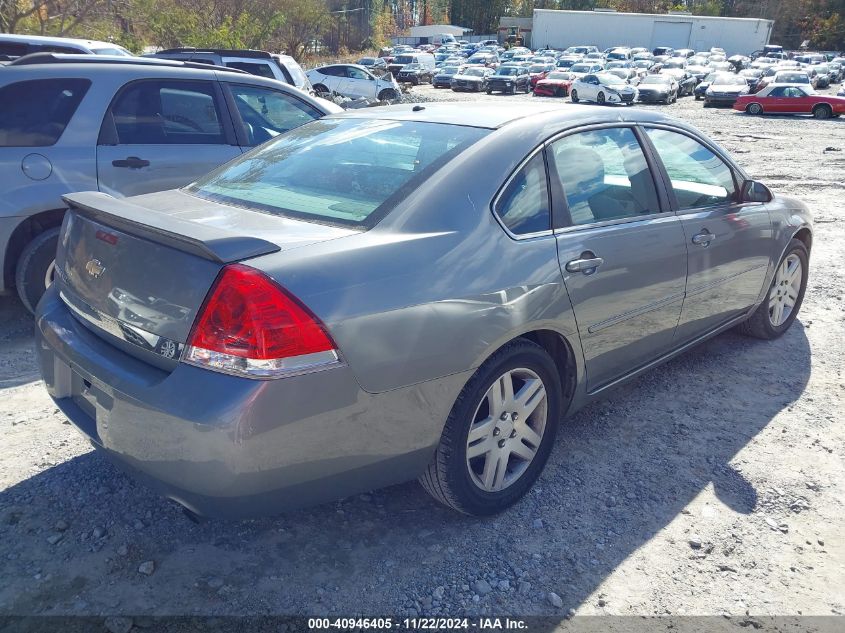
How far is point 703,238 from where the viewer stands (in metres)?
3.80

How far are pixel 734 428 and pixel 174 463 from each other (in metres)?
2.98

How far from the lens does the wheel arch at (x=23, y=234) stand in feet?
14.7

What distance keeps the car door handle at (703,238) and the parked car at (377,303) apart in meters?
0.02

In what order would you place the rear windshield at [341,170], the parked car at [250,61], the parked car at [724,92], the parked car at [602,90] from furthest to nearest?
the parked car at [602,90] → the parked car at [724,92] → the parked car at [250,61] → the rear windshield at [341,170]

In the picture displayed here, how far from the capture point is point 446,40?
251 feet

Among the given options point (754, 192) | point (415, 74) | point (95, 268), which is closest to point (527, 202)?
point (95, 268)

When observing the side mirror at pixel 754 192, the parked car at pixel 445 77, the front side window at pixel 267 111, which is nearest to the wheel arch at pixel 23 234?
the front side window at pixel 267 111

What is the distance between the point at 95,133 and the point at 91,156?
18cm

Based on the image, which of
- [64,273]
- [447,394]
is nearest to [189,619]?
[447,394]

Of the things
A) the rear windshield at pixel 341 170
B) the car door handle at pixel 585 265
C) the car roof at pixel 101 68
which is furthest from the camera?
the car roof at pixel 101 68

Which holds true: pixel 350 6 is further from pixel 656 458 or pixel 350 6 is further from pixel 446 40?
pixel 656 458

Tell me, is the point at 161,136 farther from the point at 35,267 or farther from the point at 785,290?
the point at 785,290

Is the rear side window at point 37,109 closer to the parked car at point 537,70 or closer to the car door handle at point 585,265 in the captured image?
the car door handle at point 585,265

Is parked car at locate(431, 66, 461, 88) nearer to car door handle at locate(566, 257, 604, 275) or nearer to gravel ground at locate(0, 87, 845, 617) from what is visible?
gravel ground at locate(0, 87, 845, 617)
